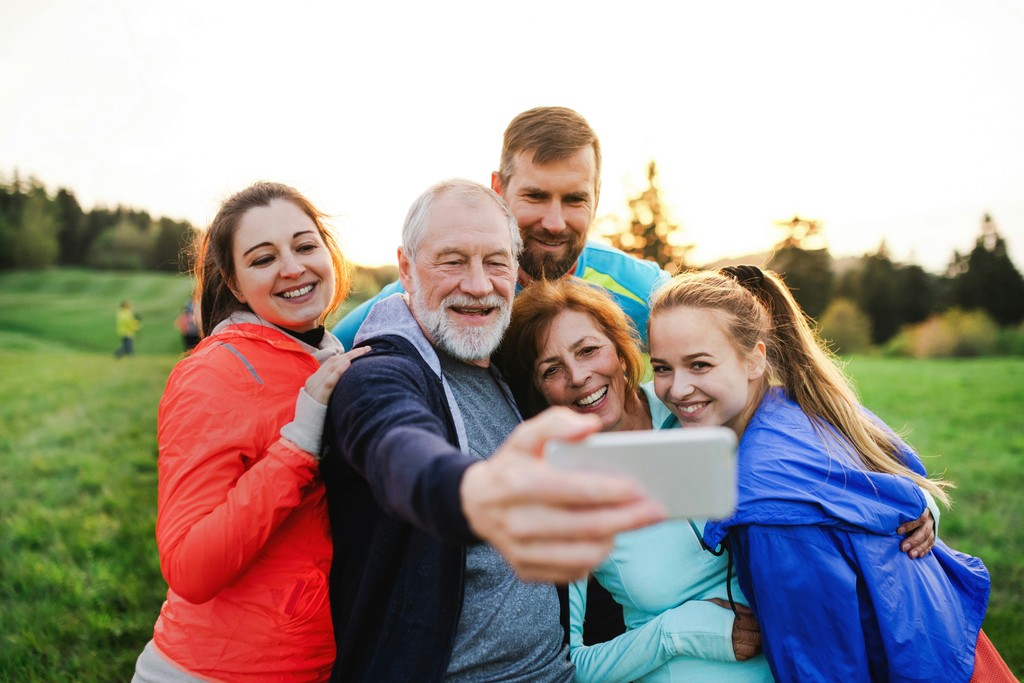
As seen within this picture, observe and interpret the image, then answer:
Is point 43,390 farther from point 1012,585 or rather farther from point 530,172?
point 1012,585

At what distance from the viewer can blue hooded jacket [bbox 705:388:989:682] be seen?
7.54 feet

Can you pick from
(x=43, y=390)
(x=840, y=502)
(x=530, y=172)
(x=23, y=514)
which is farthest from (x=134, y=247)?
(x=840, y=502)

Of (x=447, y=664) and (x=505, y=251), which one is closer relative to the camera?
(x=447, y=664)

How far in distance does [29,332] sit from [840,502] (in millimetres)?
33611

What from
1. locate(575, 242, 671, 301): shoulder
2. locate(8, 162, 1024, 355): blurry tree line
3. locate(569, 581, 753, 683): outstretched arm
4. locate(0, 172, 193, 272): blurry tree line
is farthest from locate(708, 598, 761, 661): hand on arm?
locate(0, 172, 193, 272): blurry tree line

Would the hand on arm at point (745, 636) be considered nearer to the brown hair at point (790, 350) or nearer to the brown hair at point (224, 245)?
the brown hair at point (790, 350)

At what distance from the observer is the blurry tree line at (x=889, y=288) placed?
33031 millimetres

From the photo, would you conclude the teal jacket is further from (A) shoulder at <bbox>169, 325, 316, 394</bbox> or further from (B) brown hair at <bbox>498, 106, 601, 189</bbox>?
(A) shoulder at <bbox>169, 325, 316, 394</bbox>

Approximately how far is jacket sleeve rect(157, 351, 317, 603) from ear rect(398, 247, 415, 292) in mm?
840

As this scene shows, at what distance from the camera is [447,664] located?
221 centimetres

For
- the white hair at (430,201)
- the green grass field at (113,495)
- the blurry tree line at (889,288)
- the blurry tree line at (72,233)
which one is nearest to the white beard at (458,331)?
the white hair at (430,201)

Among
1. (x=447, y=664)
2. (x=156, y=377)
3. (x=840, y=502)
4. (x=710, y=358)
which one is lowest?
(x=156, y=377)

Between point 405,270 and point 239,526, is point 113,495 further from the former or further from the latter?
point 239,526

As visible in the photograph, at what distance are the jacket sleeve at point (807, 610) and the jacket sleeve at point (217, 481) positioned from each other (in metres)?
1.66
